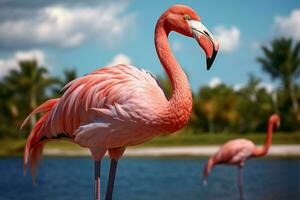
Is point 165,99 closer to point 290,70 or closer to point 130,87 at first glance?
point 130,87

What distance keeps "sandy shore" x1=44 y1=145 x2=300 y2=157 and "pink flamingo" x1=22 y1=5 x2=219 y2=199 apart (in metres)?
16.2

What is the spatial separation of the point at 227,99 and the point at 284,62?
347 centimetres

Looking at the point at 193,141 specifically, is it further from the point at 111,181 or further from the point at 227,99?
the point at 111,181

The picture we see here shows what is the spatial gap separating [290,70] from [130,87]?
2460 cm

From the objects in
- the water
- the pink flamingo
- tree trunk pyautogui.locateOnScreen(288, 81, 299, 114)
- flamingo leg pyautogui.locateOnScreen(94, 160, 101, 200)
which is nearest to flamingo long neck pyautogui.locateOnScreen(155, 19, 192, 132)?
the pink flamingo

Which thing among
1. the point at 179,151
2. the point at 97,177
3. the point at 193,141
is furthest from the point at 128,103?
the point at 193,141

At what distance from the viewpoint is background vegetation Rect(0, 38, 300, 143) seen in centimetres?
2498

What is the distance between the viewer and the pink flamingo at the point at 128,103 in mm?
2514

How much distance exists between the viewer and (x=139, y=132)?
254 cm

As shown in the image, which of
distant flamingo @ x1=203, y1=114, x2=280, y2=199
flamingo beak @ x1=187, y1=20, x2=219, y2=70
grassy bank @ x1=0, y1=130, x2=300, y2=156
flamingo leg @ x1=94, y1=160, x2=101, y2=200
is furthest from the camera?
grassy bank @ x1=0, y1=130, x2=300, y2=156

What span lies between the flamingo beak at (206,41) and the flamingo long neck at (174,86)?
0.20 metres

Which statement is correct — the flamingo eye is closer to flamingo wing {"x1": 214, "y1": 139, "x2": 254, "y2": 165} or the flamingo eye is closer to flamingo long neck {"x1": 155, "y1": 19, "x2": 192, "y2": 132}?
flamingo long neck {"x1": 155, "y1": 19, "x2": 192, "y2": 132}

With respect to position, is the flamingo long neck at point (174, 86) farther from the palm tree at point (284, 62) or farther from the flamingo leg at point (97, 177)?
the palm tree at point (284, 62)

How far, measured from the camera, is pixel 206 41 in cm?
239
